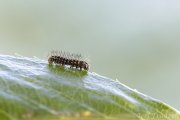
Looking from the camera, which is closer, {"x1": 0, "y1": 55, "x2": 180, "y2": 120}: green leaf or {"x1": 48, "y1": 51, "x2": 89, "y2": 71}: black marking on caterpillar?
{"x1": 0, "y1": 55, "x2": 180, "y2": 120}: green leaf

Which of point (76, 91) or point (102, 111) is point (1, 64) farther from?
point (102, 111)

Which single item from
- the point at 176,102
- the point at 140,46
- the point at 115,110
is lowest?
the point at 176,102

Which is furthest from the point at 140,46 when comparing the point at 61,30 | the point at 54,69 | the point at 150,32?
the point at 54,69

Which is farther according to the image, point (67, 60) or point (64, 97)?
point (67, 60)

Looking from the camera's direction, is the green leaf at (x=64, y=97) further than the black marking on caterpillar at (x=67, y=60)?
No

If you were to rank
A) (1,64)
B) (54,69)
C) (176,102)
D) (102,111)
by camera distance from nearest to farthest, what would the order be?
1. (102,111)
2. (1,64)
3. (54,69)
4. (176,102)
